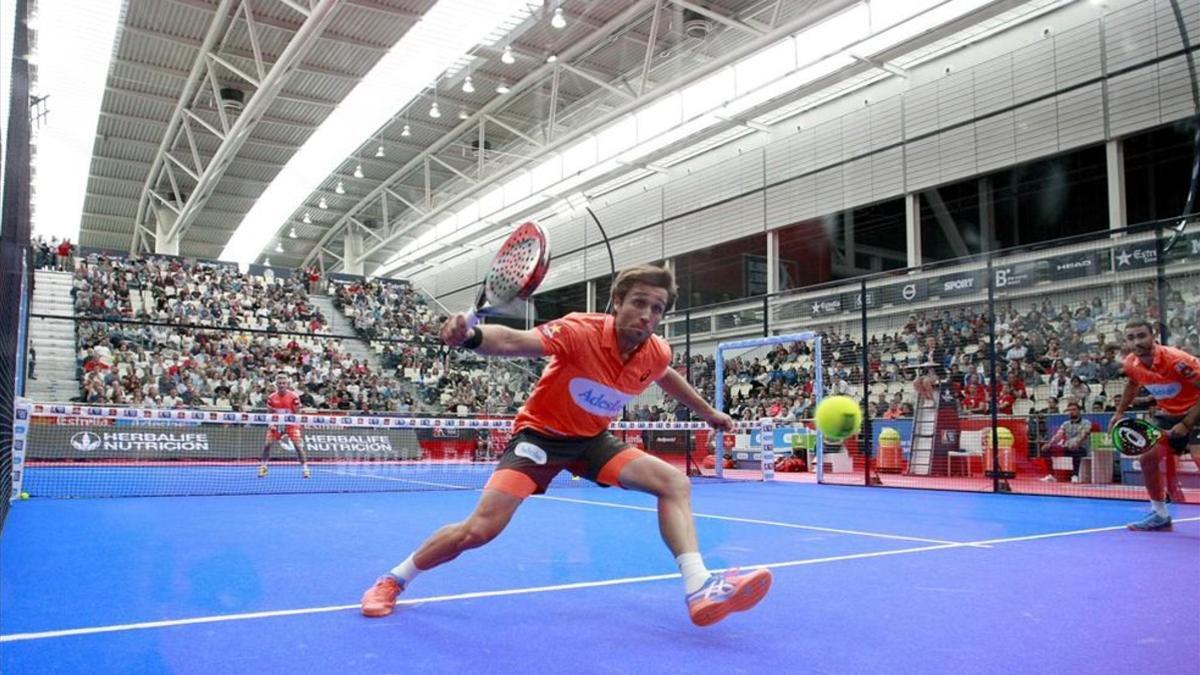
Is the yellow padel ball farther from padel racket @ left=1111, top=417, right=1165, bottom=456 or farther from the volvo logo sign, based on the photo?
the volvo logo sign

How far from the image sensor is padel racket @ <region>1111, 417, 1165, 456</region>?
7.41 metres

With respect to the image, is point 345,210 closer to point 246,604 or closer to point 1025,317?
point 1025,317

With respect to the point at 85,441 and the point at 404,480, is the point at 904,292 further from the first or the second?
the point at 85,441

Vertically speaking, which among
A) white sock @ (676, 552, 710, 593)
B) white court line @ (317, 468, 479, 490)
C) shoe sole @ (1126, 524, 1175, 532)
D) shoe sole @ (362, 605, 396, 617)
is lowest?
white court line @ (317, 468, 479, 490)

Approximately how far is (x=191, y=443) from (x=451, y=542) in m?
15.8

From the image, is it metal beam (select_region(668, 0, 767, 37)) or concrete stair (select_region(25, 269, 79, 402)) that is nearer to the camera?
metal beam (select_region(668, 0, 767, 37))

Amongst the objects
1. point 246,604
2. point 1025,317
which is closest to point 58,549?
point 246,604

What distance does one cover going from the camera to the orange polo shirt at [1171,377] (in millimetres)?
7301

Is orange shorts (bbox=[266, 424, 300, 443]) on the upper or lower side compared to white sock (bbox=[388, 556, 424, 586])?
upper

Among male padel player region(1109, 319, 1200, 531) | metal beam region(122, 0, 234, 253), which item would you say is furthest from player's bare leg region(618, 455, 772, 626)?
metal beam region(122, 0, 234, 253)

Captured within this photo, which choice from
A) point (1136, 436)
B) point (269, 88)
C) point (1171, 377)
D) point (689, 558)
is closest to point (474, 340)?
point (689, 558)

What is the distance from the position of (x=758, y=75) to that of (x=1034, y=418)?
1087 centimetres

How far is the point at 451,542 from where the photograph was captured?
397 centimetres

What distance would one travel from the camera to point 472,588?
4.66m
